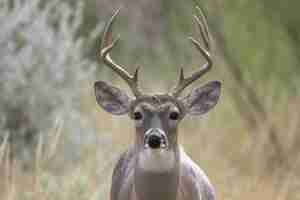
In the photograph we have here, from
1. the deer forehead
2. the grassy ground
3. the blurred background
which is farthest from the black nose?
the blurred background

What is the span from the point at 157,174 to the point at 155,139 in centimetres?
26

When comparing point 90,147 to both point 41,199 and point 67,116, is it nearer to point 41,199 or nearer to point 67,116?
point 67,116

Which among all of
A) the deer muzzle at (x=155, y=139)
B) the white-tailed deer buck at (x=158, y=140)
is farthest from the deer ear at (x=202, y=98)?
the deer muzzle at (x=155, y=139)

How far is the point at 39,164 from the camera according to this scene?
605 cm

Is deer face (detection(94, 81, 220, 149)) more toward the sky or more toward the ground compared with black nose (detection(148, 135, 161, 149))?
more toward the sky

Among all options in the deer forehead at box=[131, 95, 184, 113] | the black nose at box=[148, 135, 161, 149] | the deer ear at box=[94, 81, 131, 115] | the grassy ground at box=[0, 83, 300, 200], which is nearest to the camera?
the black nose at box=[148, 135, 161, 149]

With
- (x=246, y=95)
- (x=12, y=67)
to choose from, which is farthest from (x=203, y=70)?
(x=246, y=95)

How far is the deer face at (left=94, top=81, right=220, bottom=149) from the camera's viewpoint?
4929mm

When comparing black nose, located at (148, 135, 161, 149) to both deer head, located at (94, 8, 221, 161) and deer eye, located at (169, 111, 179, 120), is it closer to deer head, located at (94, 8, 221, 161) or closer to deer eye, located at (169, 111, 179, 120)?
deer head, located at (94, 8, 221, 161)

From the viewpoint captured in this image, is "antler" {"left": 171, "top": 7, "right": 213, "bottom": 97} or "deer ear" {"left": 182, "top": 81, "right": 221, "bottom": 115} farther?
"deer ear" {"left": 182, "top": 81, "right": 221, "bottom": 115}

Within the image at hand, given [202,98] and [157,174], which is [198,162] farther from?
[157,174]

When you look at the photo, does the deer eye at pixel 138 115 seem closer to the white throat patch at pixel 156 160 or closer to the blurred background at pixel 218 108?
the white throat patch at pixel 156 160

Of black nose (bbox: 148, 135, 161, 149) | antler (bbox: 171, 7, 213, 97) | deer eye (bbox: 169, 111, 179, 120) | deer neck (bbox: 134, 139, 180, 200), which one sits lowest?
deer neck (bbox: 134, 139, 180, 200)

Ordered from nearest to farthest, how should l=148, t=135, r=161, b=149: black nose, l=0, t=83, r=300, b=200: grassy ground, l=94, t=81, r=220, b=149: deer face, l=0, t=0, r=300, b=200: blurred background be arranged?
l=148, t=135, r=161, b=149: black nose < l=94, t=81, r=220, b=149: deer face < l=0, t=83, r=300, b=200: grassy ground < l=0, t=0, r=300, b=200: blurred background
